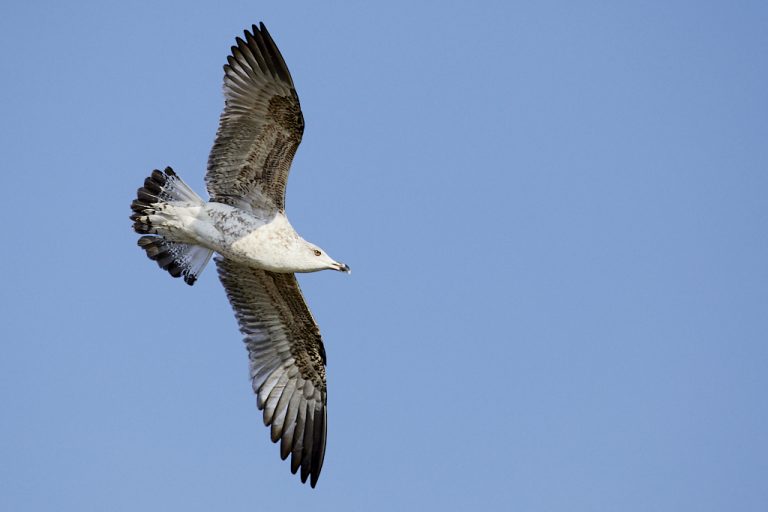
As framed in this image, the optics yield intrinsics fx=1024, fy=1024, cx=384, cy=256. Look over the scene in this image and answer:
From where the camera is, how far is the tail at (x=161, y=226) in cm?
1291

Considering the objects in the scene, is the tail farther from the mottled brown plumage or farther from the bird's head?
the bird's head

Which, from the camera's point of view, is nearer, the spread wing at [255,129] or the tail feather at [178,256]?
the spread wing at [255,129]

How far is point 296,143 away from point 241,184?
0.90 metres

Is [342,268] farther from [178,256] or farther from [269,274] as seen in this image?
[178,256]

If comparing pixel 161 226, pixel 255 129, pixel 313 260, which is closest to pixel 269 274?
pixel 313 260

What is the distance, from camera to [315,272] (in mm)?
12953


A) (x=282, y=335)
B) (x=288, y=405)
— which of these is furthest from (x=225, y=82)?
(x=288, y=405)

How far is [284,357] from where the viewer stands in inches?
556

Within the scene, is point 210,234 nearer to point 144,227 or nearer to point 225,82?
point 144,227

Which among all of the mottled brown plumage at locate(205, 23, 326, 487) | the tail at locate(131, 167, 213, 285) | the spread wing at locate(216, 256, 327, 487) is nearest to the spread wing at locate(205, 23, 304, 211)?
the mottled brown plumage at locate(205, 23, 326, 487)

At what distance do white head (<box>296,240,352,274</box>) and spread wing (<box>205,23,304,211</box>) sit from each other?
24.8 inches

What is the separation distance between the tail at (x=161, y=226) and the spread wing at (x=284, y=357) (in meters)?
0.69

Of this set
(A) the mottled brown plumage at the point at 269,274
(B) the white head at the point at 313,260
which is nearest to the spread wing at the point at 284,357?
(A) the mottled brown plumage at the point at 269,274

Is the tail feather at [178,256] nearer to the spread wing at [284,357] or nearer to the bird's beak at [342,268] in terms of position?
the spread wing at [284,357]
